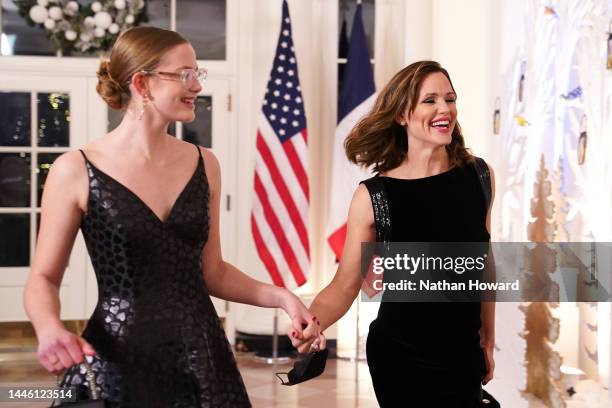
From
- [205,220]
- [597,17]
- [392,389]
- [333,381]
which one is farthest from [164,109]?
[333,381]

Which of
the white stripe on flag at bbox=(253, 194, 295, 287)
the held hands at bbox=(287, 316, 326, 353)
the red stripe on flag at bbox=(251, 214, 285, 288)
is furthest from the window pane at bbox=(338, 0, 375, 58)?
the held hands at bbox=(287, 316, 326, 353)

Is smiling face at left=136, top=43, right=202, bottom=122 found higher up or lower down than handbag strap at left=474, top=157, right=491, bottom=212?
higher up

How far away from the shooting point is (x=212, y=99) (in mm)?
7277

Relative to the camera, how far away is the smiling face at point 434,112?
2.54 metres

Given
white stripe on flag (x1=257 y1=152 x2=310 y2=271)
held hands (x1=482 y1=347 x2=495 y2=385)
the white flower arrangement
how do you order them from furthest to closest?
the white flower arrangement
white stripe on flag (x1=257 y1=152 x2=310 y2=271)
held hands (x1=482 y1=347 x2=495 y2=385)

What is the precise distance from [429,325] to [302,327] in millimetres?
432

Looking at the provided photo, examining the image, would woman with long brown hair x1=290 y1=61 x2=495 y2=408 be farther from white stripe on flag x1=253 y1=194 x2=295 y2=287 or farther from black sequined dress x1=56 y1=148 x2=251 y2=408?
white stripe on flag x1=253 y1=194 x2=295 y2=287

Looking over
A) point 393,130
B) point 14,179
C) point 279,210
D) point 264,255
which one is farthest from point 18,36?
point 393,130

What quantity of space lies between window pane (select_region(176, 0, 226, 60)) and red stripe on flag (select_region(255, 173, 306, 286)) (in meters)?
1.28

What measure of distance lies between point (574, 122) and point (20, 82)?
14.8 feet

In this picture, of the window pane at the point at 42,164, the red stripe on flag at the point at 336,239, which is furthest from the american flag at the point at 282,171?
the window pane at the point at 42,164

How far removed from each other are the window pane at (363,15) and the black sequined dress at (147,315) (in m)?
5.50

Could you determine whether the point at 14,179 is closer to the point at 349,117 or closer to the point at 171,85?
the point at 349,117

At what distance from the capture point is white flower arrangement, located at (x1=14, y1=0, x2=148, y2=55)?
6980mm
